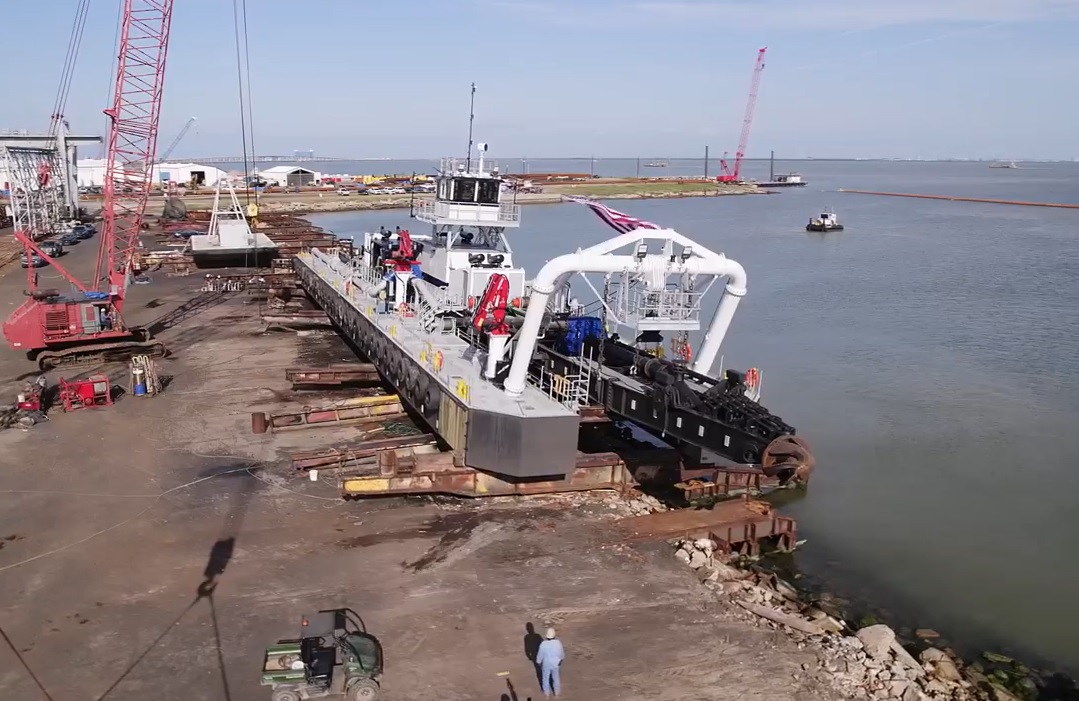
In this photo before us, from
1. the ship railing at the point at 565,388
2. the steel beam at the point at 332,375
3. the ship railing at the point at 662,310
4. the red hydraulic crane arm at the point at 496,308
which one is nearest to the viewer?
the ship railing at the point at 565,388

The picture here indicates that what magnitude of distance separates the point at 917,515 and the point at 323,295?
2516 cm

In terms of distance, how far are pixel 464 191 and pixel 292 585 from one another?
16.5 m

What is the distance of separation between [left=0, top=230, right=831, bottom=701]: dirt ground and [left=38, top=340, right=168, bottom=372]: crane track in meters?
7.77

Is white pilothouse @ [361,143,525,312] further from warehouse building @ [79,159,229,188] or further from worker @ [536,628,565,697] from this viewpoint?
warehouse building @ [79,159,229,188]

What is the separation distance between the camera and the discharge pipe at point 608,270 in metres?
16.5

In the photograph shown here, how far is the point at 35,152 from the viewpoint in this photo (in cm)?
7519

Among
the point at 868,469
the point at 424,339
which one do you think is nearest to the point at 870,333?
the point at 868,469

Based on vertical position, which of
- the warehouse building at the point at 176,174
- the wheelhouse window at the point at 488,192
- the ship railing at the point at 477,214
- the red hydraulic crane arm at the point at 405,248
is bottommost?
the red hydraulic crane arm at the point at 405,248

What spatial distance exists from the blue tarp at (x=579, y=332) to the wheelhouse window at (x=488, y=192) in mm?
7709

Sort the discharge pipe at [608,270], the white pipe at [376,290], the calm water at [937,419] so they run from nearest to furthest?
1. the calm water at [937,419]
2. the discharge pipe at [608,270]
3. the white pipe at [376,290]

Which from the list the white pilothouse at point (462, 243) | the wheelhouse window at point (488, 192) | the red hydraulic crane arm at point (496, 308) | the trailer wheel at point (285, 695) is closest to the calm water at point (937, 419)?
the red hydraulic crane arm at point (496, 308)

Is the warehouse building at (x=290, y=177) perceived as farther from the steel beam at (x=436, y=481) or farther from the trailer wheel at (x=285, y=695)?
the trailer wheel at (x=285, y=695)

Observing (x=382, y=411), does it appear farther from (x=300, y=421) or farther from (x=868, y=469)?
(x=868, y=469)

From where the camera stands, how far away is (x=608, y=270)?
55.6ft
